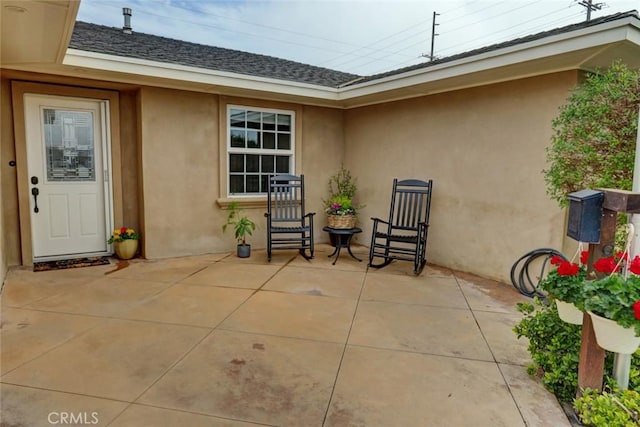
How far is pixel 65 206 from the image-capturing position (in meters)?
5.16

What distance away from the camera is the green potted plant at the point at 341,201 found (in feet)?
18.9

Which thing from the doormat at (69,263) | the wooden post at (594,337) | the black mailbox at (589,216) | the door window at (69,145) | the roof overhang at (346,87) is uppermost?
the roof overhang at (346,87)

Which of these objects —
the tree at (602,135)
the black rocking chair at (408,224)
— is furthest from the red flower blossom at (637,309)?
the black rocking chair at (408,224)

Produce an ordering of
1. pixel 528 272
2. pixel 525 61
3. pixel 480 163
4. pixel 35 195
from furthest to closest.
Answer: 1. pixel 35 195
2. pixel 480 163
3. pixel 528 272
4. pixel 525 61

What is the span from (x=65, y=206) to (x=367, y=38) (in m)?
14.0

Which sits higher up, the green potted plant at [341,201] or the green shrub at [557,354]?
the green potted plant at [341,201]

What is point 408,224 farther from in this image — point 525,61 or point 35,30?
point 35,30

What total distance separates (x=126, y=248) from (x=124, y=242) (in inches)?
3.3

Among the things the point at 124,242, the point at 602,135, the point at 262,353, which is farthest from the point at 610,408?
the point at 124,242

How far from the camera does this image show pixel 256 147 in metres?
6.10

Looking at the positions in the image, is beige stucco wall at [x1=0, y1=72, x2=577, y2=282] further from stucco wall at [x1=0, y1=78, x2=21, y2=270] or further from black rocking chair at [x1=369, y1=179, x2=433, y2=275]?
black rocking chair at [x1=369, y1=179, x2=433, y2=275]

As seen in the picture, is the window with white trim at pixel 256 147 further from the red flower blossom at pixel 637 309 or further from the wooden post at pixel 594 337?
the red flower blossom at pixel 637 309

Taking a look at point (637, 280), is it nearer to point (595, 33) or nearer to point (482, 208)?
point (595, 33)

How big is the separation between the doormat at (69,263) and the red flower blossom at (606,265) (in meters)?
5.17
